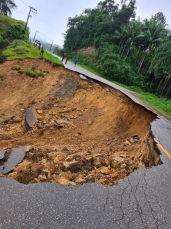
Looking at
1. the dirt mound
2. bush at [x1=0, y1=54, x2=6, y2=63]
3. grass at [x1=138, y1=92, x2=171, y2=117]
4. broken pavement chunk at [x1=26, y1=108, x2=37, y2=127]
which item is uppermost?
the dirt mound

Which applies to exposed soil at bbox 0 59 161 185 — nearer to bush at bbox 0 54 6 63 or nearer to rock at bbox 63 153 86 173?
rock at bbox 63 153 86 173

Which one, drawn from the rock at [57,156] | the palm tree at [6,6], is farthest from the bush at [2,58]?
the palm tree at [6,6]

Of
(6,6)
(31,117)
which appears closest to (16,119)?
(31,117)

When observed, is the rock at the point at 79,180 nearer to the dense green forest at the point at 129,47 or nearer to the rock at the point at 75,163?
the rock at the point at 75,163

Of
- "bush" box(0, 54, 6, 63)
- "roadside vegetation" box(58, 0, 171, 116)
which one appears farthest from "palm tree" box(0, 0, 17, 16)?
"bush" box(0, 54, 6, 63)

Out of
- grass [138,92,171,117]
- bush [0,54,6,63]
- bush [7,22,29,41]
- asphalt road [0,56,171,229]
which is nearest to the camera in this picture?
asphalt road [0,56,171,229]

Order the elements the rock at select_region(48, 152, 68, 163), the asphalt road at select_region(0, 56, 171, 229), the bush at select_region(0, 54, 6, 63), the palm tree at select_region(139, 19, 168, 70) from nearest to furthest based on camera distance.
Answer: the asphalt road at select_region(0, 56, 171, 229)
the rock at select_region(48, 152, 68, 163)
the bush at select_region(0, 54, 6, 63)
the palm tree at select_region(139, 19, 168, 70)

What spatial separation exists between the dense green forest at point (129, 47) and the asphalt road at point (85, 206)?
18.3 metres

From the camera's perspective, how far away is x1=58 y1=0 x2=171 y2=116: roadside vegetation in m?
20.1

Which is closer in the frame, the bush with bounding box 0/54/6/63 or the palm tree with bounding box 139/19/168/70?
the bush with bounding box 0/54/6/63

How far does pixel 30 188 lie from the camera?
2.32 metres

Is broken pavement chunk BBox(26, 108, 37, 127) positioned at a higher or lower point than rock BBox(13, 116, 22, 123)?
higher

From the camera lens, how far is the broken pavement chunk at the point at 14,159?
129 inches

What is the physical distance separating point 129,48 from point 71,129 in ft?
82.0
